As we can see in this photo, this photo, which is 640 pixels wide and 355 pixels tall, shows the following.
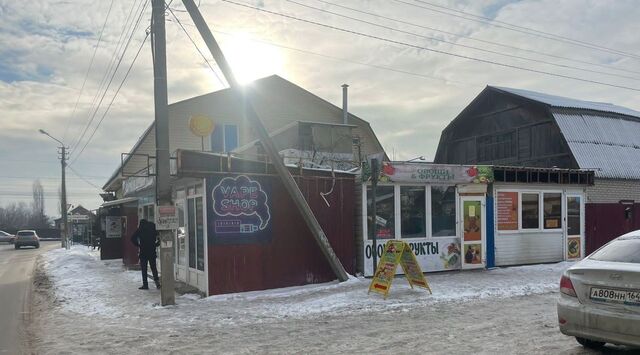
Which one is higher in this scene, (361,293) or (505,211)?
(505,211)

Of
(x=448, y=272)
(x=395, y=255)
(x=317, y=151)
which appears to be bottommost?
(x=448, y=272)

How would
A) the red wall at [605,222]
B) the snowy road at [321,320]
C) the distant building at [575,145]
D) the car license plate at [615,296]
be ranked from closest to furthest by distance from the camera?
the car license plate at [615,296], the snowy road at [321,320], the red wall at [605,222], the distant building at [575,145]

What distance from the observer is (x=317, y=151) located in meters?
16.8

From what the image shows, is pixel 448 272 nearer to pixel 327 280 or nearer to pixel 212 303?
pixel 327 280

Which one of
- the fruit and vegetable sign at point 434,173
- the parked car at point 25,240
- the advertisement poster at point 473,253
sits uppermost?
the fruit and vegetable sign at point 434,173

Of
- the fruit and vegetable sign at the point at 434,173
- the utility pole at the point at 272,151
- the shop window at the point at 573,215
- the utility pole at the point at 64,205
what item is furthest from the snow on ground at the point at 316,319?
the utility pole at the point at 64,205

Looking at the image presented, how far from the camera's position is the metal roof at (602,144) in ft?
58.3

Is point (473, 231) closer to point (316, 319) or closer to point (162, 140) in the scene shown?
point (316, 319)

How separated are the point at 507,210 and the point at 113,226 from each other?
1543cm

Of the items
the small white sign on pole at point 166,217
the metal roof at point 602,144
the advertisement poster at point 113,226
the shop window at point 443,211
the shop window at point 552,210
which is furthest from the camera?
the advertisement poster at point 113,226

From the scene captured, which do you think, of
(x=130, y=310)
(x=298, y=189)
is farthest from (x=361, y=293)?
(x=130, y=310)

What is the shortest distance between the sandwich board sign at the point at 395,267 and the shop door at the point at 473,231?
3475 millimetres

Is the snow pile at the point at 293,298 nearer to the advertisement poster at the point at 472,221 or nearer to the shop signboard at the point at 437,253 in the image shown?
the shop signboard at the point at 437,253

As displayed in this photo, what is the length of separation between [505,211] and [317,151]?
20.3ft
